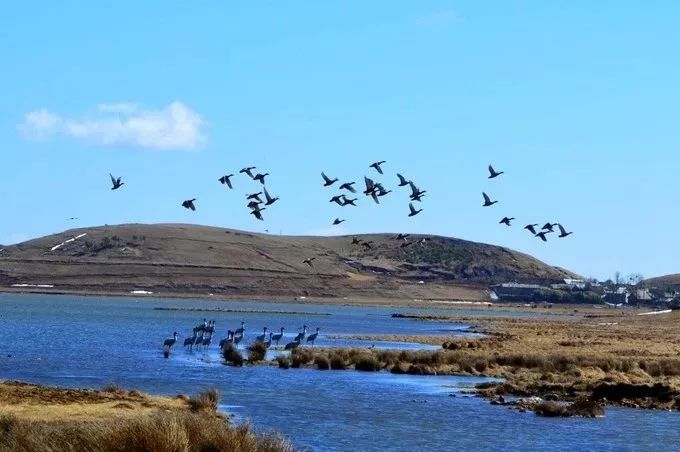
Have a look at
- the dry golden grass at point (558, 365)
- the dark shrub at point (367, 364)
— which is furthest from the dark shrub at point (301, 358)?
the dark shrub at point (367, 364)

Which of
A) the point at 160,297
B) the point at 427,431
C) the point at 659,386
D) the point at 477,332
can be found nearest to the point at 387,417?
the point at 427,431

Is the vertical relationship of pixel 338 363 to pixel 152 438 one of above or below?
above

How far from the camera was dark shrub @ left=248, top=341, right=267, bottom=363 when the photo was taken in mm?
51656

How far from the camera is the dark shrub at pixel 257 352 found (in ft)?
169

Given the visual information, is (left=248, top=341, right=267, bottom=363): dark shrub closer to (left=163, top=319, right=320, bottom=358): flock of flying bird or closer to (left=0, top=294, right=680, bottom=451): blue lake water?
(left=163, top=319, right=320, bottom=358): flock of flying bird

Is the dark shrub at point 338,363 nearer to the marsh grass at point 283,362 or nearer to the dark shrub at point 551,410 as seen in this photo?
the marsh grass at point 283,362

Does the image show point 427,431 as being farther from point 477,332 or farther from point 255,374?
point 477,332

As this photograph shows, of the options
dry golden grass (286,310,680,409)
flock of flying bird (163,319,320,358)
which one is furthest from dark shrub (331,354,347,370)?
flock of flying bird (163,319,320,358)

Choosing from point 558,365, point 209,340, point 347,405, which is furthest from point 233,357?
point 347,405

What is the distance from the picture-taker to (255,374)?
45.9 m

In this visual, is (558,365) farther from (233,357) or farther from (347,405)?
(347,405)

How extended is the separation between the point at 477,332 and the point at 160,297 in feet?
358

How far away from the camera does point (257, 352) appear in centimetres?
5228

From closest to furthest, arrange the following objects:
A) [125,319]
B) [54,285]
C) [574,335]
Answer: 1. [574,335]
2. [125,319]
3. [54,285]
